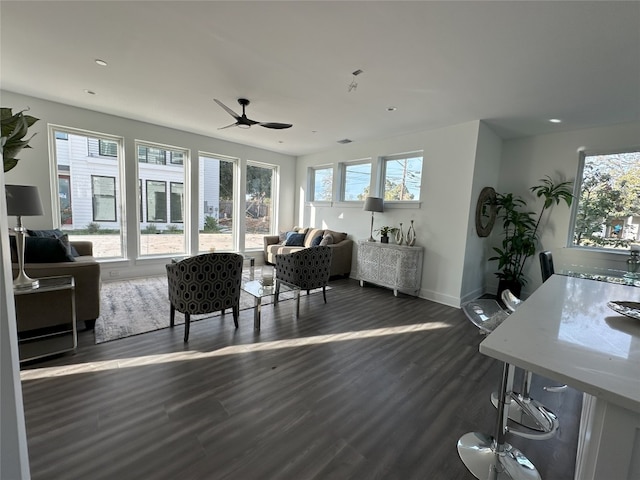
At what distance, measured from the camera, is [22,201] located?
2.44 meters

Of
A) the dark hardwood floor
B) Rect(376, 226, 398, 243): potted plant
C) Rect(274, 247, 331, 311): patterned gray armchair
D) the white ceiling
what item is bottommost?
the dark hardwood floor

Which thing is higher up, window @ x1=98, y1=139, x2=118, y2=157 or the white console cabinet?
window @ x1=98, y1=139, x2=118, y2=157

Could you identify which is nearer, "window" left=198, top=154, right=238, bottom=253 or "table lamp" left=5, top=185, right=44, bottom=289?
"table lamp" left=5, top=185, right=44, bottom=289

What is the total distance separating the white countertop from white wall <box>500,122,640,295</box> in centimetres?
347

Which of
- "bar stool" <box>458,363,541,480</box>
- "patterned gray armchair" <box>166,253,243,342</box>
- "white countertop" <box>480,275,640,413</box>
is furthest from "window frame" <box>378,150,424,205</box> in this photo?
"bar stool" <box>458,363,541,480</box>

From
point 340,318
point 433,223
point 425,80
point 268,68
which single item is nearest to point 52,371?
point 340,318

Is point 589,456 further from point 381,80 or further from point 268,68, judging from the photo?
point 268,68

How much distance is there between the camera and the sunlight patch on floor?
2162 mm

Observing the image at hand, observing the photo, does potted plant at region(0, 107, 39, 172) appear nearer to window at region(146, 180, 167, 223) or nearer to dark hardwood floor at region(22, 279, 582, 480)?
dark hardwood floor at region(22, 279, 582, 480)

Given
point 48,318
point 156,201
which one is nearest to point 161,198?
point 156,201

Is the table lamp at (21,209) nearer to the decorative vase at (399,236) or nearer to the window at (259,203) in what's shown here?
the window at (259,203)

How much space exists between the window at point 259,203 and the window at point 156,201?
1.66 m

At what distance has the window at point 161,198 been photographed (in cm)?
505

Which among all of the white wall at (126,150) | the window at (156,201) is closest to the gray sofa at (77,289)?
the white wall at (126,150)
